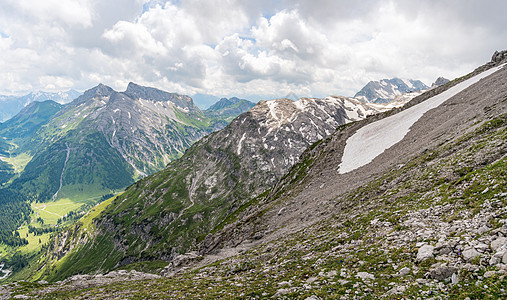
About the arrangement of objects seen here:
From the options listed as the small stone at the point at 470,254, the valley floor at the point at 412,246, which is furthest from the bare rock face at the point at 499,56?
the small stone at the point at 470,254

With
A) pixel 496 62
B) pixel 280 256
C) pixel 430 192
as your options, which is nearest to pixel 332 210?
pixel 280 256

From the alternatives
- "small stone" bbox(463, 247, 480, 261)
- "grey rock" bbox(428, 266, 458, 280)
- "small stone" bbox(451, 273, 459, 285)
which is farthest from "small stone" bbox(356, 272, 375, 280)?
"small stone" bbox(463, 247, 480, 261)

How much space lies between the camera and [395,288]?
11.3m

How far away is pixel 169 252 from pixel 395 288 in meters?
218

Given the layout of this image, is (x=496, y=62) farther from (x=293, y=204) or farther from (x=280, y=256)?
(x=280, y=256)

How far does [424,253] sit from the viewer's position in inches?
498

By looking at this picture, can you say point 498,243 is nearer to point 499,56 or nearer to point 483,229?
point 483,229

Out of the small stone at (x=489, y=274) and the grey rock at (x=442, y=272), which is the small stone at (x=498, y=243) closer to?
the small stone at (x=489, y=274)

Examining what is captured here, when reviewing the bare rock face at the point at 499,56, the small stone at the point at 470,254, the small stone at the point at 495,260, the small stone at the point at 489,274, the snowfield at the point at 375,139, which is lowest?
the snowfield at the point at 375,139

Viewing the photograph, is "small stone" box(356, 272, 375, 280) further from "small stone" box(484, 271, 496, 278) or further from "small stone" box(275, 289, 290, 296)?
"small stone" box(484, 271, 496, 278)

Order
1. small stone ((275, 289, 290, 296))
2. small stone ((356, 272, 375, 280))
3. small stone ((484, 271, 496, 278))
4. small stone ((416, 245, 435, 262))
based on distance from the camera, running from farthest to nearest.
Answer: small stone ((275, 289, 290, 296)) < small stone ((356, 272, 375, 280)) < small stone ((416, 245, 435, 262)) < small stone ((484, 271, 496, 278))

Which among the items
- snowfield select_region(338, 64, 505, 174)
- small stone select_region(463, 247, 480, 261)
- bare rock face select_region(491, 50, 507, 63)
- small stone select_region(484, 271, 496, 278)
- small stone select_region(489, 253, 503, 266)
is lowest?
snowfield select_region(338, 64, 505, 174)

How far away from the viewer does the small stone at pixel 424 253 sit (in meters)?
12.3

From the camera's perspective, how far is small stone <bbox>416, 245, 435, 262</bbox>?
486 inches
